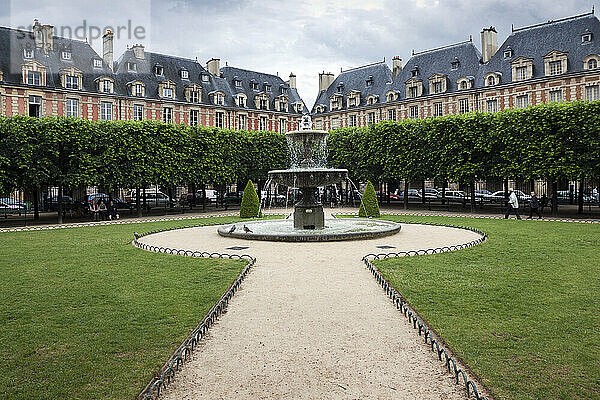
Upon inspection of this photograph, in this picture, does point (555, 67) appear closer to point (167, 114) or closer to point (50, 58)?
point (167, 114)

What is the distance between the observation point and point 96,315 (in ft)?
21.0

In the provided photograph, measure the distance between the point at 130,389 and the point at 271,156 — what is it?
3121 cm

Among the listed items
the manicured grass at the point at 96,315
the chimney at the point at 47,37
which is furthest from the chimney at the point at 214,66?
the manicured grass at the point at 96,315

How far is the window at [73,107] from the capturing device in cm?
3962

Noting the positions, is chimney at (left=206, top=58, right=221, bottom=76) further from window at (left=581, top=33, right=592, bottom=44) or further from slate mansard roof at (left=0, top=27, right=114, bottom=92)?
window at (left=581, top=33, right=592, bottom=44)

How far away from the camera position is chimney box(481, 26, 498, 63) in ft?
141

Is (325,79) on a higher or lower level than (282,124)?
higher

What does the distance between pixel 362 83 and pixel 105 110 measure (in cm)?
2638

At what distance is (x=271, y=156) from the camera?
34969 mm

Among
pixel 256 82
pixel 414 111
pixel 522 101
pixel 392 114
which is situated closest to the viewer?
pixel 522 101

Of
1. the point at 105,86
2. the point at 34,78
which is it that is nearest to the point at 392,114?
the point at 105,86

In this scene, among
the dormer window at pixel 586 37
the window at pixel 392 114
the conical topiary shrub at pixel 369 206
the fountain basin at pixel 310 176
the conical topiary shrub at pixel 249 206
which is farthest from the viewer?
the window at pixel 392 114

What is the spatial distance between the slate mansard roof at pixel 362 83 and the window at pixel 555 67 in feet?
50.5

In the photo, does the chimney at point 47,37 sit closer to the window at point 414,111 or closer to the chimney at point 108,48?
the chimney at point 108,48
